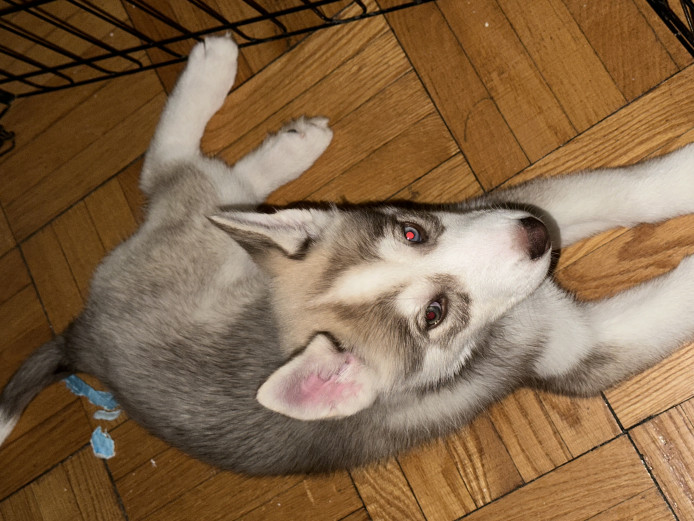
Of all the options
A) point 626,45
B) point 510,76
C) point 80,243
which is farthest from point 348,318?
point 80,243

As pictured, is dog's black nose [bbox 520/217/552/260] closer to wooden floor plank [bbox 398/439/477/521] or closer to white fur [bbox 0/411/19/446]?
wooden floor plank [bbox 398/439/477/521]

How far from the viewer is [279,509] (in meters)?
2.49

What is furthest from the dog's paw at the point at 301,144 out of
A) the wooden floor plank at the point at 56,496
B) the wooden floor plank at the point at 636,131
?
the wooden floor plank at the point at 56,496

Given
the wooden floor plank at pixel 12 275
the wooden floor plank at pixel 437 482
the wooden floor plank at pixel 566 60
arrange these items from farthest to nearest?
the wooden floor plank at pixel 12 275, the wooden floor plank at pixel 437 482, the wooden floor plank at pixel 566 60

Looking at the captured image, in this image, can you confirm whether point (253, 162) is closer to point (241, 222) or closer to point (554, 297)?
point (241, 222)

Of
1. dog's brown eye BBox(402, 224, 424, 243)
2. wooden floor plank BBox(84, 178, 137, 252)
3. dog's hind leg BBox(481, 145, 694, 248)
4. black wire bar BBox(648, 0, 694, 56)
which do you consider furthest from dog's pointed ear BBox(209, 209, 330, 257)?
black wire bar BBox(648, 0, 694, 56)

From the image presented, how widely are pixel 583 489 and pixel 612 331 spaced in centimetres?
66

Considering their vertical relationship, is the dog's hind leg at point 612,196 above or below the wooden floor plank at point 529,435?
above

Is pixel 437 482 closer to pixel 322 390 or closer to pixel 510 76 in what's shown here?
pixel 322 390

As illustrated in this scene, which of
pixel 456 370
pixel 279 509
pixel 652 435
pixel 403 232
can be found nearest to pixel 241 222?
pixel 403 232

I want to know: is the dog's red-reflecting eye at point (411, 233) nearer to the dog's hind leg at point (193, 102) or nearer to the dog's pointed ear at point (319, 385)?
the dog's pointed ear at point (319, 385)

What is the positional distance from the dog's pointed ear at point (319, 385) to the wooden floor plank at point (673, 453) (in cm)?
117

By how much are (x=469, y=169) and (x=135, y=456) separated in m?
1.97

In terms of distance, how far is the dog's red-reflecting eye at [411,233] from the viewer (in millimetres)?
1689
